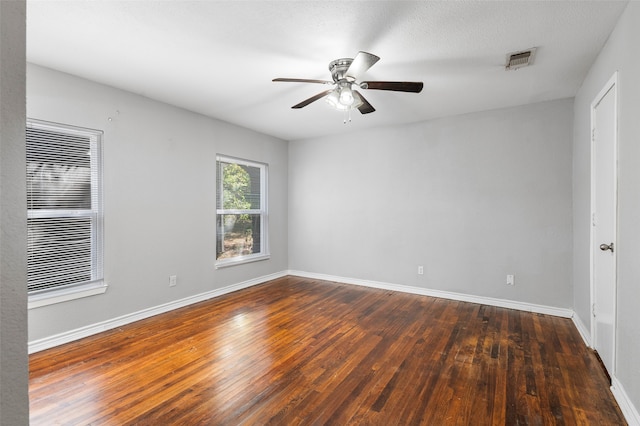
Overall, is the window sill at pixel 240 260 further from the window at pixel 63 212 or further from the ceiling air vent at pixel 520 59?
the ceiling air vent at pixel 520 59

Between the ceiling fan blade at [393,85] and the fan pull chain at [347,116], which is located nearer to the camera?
the ceiling fan blade at [393,85]

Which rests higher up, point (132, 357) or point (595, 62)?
point (595, 62)

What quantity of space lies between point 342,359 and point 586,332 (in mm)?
2416

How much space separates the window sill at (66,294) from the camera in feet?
9.02

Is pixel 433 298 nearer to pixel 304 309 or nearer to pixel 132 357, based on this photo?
pixel 304 309

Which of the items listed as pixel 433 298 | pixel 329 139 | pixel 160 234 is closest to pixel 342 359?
pixel 433 298

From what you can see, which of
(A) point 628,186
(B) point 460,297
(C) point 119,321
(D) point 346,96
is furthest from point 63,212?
(B) point 460,297

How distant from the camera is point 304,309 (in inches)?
153

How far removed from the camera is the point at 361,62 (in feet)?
7.40

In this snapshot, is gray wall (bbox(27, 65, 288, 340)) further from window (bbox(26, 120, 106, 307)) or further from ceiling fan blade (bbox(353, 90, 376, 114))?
ceiling fan blade (bbox(353, 90, 376, 114))

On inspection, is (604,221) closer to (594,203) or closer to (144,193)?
(594,203)

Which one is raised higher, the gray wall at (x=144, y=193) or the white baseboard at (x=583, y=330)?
the gray wall at (x=144, y=193)

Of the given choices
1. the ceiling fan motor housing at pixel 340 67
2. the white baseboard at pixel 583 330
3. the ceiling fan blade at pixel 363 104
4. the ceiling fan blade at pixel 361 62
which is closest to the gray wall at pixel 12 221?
the ceiling fan blade at pixel 361 62

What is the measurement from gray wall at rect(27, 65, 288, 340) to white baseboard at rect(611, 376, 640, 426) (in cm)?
426
